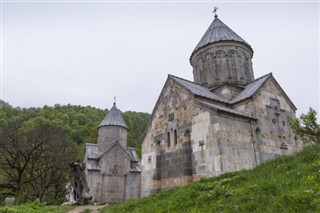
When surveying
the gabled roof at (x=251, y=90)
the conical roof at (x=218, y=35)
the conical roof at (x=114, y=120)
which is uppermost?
the conical roof at (x=218, y=35)

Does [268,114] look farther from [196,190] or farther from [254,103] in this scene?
[196,190]

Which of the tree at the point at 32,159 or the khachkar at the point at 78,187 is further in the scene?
the tree at the point at 32,159

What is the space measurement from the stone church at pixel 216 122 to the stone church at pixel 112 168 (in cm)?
876

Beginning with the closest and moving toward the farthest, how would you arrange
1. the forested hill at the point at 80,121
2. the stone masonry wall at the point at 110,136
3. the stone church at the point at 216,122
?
the stone church at the point at 216,122
the stone masonry wall at the point at 110,136
the forested hill at the point at 80,121

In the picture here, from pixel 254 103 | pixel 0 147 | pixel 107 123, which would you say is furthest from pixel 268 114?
pixel 0 147

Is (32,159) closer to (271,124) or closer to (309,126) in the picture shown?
(271,124)

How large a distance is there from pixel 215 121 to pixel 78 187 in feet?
28.7

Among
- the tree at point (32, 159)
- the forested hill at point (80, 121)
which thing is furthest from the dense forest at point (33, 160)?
the forested hill at point (80, 121)

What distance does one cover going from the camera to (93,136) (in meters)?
39.6

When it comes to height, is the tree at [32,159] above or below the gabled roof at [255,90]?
below

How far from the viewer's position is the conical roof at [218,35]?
14.7m

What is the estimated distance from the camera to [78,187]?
13859 mm

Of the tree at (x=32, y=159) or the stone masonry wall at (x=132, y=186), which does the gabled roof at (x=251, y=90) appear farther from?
the tree at (x=32, y=159)

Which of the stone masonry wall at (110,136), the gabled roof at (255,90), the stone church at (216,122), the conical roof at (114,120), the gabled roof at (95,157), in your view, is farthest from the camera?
the conical roof at (114,120)
